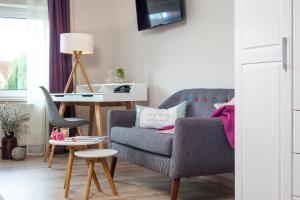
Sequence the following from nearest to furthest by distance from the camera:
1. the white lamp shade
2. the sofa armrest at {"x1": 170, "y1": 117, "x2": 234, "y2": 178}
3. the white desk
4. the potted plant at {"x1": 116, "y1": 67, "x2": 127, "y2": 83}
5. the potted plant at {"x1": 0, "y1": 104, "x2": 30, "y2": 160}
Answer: the sofa armrest at {"x1": 170, "y1": 117, "x2": 234, "y2": 178}, the white desk, the white lamp shade, the potted plant at {"x1": 0, "y1": 104, "x2": 30, "y2": 160}, the potted plant at {"x1": 116, "y1": 67, "x2": 127, "y2": 83}

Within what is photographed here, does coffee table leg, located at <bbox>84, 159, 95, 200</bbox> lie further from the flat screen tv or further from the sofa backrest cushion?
the flat screen tv

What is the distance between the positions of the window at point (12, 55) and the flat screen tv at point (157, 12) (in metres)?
1.68

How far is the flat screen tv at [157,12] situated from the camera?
407 centimetres

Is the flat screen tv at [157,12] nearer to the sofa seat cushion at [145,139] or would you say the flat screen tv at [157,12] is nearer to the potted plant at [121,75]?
the potted plant at [121,75]

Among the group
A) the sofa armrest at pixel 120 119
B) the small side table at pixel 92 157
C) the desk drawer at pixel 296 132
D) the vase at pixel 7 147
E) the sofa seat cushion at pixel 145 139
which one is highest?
the desk drawer at pixel 296 132

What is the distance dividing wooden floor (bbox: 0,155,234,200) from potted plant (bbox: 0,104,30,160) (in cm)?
49

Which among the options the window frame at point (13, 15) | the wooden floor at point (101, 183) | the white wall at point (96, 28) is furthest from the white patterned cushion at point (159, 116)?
the window frame at point (13, 15)

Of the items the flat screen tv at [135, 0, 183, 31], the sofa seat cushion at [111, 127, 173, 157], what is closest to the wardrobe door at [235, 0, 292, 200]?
the sofa seat cushion at [111, 127, 173, 157]

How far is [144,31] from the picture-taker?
500 centimetres

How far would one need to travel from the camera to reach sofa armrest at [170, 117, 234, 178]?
274cm

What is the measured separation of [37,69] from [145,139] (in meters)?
2.65

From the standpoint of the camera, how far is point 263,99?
2.04 meters

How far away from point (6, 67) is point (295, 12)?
438cm

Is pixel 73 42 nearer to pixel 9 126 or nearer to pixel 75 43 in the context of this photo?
pixel 75 43
